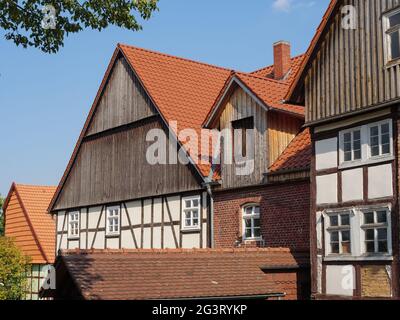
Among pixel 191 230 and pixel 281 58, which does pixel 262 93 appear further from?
pixel 191 230

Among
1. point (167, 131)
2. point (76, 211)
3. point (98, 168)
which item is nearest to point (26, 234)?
point (76, 211)

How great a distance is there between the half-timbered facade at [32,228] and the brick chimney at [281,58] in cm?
1538

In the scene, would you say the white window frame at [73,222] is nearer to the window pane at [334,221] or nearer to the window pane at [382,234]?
the window pane at [334,221]

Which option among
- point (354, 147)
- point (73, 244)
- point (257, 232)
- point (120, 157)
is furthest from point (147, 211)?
point (354, 147)

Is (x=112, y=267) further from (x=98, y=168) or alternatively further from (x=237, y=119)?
(x=98, y=168)

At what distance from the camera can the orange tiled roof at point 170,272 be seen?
13555 mm

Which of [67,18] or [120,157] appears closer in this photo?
[67,18]

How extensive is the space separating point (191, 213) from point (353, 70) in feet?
29.8

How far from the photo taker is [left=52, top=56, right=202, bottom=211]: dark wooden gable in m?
24.0

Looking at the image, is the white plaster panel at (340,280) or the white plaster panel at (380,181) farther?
the white plaster panel at (340,280)

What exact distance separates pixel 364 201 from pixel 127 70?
556 inches

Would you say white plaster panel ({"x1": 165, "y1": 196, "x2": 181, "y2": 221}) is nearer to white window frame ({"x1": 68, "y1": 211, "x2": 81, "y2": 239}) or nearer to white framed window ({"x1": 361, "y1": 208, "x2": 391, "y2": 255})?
white window frame ({"x1": 68, "y1": 211, "x2": 81, "y2": 239})

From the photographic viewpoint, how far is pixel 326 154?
16.3 m

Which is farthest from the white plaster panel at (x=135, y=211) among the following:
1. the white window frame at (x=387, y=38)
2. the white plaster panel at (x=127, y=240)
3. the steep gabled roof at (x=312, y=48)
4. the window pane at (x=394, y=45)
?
the window pane at (x=394, y=45)
